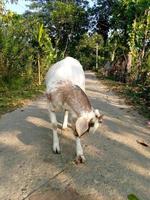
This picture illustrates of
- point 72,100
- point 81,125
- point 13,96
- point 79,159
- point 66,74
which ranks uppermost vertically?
point 66,74

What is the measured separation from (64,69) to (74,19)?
39.1 metres

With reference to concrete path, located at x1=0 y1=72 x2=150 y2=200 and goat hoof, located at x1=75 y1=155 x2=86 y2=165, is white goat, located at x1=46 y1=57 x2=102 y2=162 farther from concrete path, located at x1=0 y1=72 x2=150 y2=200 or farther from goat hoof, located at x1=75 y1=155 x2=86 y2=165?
concrete path, located at x1=0 y1=72 x2=150 y2=200

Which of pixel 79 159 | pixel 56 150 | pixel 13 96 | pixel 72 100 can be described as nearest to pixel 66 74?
pixel 72 100

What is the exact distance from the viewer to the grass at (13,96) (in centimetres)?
1011

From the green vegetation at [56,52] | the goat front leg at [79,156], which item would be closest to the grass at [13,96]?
the green vegetation at [56,52]

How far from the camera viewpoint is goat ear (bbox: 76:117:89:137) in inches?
207

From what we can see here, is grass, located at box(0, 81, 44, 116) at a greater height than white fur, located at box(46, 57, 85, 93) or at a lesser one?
lesser

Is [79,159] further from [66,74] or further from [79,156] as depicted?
[66,74]

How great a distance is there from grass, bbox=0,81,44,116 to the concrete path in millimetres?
1719

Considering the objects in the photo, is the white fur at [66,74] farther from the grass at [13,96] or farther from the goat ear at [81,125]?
the grass at [13,96]

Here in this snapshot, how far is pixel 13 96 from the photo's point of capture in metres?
11.9

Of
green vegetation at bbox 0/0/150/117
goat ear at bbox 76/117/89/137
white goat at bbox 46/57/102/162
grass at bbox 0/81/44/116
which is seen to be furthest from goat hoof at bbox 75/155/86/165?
green vegetation at bbox 0/0/150/117

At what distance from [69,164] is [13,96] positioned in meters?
6.64

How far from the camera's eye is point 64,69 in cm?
659
